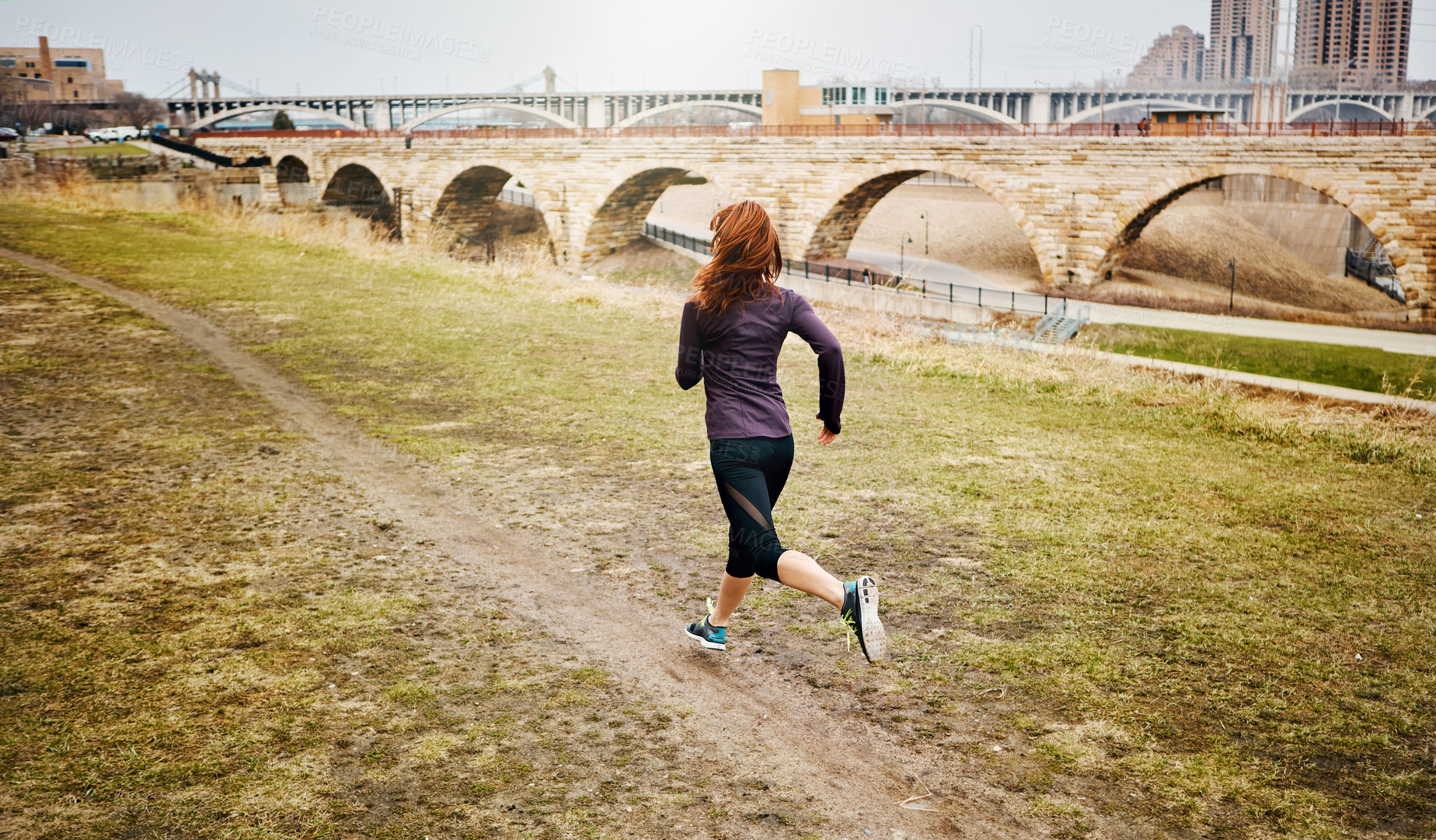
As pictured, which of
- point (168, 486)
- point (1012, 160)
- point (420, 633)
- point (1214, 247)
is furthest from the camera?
point (1214, 247)

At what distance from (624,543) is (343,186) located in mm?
52184

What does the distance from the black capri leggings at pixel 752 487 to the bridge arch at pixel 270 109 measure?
242 feet

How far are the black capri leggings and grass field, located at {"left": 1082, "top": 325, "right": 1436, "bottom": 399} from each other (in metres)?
15.5

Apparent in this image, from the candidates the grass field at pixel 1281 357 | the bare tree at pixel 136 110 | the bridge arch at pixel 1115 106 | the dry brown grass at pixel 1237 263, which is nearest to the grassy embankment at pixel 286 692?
the grass field at pixel 1281 357

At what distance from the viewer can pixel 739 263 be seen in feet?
12.0

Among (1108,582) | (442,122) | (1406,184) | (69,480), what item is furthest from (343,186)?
(1108,582)

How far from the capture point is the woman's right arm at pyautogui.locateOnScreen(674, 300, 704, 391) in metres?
3.73

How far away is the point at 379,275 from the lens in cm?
1591

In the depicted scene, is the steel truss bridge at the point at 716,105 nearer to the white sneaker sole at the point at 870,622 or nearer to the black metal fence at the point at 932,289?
the black metal fence at the point at 932,289

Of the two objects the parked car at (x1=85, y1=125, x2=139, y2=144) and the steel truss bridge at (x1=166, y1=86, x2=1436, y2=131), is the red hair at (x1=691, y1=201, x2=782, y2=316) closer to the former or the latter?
the steel truss bridge at (x1=166, y1=86, x2=1436, y2=131)

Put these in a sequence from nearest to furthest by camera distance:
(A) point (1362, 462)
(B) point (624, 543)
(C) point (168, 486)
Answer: (B) point (624, 543) < (C) point (168, 486) < (A) point (1362, 462)

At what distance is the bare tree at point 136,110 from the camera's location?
8581cm

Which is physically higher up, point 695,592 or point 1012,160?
point 1012,160

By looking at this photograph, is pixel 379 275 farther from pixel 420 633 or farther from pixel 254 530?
pixel 420 633
